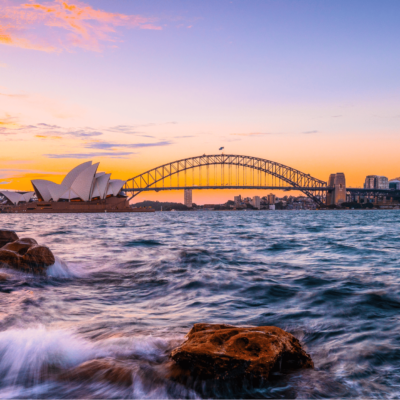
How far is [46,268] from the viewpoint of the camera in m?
7.53

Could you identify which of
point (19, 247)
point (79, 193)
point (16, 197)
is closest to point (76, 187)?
point (79, 193)

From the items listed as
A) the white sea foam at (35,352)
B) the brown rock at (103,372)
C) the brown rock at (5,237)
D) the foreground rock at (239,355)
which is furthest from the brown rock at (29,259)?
the foreground rock at (239,355)

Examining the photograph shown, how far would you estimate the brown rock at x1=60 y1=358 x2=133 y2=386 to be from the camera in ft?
9.89

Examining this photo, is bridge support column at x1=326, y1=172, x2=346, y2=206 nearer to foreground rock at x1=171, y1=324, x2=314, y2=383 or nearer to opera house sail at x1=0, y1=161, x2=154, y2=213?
opera house sail at x1=0, y1=161, x2=154, y2=213

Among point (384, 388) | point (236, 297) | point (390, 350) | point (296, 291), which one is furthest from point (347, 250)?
point (384, 388)

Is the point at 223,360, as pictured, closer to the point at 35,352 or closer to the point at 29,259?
the point at 35,352

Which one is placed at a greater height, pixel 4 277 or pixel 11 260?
pixel 11 260

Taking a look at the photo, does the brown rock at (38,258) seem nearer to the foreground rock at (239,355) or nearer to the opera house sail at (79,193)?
the foreground rock at (239,355)

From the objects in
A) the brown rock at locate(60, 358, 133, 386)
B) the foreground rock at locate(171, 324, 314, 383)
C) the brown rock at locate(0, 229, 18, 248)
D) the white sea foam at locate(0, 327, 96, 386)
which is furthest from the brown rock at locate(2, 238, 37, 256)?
the foreground rock at locate(171, 324, 314, 383)

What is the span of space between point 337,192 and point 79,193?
70.8m

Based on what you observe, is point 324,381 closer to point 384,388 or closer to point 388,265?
point 384,388

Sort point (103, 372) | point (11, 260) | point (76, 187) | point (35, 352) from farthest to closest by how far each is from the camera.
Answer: point (76, 187)
point (11, 260)
point (35, 352)
point (103, 372)

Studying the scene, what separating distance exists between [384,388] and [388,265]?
6.56 m

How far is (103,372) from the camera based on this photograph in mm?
3121
